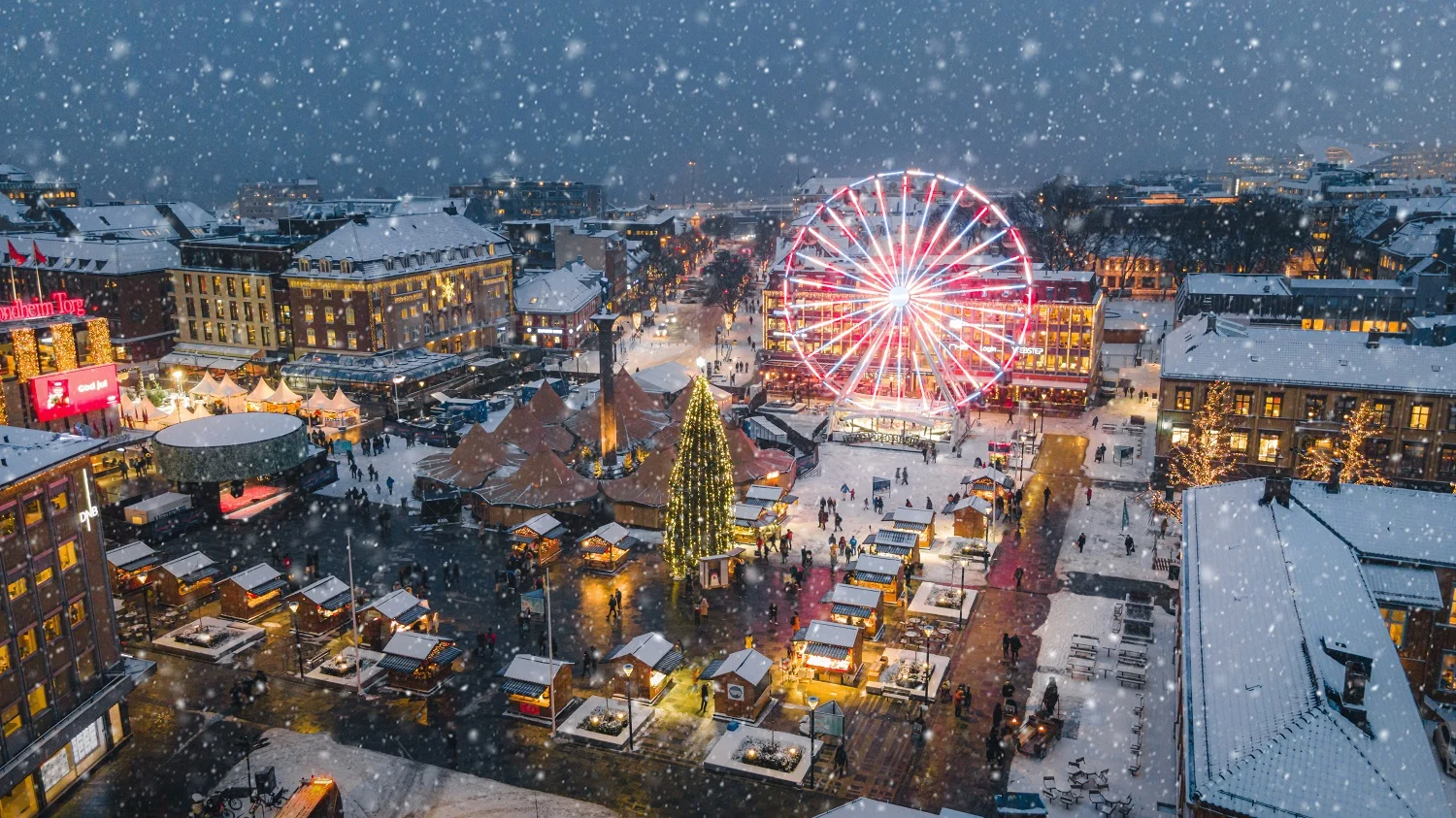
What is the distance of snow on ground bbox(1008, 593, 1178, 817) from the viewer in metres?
27.8

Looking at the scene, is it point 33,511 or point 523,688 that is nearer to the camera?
point 33,511

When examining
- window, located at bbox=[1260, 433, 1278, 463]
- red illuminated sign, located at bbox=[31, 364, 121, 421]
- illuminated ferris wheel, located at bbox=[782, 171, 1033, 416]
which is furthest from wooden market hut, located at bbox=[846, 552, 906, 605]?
red illuminated sign, located at bbox=[31, 364, 121, 421]

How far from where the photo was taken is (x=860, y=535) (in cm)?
4762

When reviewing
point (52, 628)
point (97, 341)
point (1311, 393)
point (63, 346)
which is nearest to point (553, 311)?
point (97, 341)

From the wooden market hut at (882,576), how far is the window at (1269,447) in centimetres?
2373

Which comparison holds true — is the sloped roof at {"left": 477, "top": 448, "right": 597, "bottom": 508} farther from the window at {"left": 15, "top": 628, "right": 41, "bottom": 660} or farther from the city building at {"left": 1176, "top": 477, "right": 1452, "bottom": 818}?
the city building at {"left": 1176, "top": 477, "right": 1452, "bottom": 818}

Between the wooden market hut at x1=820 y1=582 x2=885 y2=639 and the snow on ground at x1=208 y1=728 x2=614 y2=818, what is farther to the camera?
the wooden market hut at x1=820 y1=582 x2=885 y2=639

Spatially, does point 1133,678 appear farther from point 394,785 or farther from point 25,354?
point 25,354

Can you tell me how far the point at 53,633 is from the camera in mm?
27500

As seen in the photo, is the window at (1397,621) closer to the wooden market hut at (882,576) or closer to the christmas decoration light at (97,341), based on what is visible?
the wooden market hut at (882,576)

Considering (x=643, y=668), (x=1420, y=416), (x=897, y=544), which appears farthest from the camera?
(x=1420, y=416)

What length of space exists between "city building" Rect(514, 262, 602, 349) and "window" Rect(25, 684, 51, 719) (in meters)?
66.3

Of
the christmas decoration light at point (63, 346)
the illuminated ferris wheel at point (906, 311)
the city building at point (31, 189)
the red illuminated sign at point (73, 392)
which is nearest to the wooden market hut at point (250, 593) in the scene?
the red illuminated sign at point (73, 392)

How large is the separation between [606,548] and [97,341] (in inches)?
874
